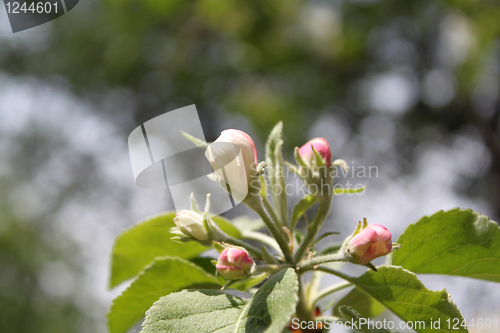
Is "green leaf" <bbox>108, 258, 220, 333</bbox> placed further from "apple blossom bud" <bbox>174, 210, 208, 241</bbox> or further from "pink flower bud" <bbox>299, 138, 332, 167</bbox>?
"pink flower bud" <bbox>299, 138, 332, 167</bbox>

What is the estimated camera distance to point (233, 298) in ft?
1.80

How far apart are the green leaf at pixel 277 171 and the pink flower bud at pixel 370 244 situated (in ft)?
0.74

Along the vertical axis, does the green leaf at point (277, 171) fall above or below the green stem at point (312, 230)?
above

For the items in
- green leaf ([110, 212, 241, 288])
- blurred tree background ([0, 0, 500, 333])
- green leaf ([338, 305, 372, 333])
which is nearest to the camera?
green leaf ([338, 305, 372, 333])

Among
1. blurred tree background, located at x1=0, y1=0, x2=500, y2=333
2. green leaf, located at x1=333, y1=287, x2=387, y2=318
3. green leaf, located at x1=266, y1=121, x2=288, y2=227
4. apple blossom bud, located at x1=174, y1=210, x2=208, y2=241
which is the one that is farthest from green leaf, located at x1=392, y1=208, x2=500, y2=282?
blurred tree background, located at x1=0, y1=0, x2=500, y2=333

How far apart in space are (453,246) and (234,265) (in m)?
0.43

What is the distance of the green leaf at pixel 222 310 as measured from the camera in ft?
1.52

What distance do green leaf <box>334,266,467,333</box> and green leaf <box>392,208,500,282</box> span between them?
0.13 meters

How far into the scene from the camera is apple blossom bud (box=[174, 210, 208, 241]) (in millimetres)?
611

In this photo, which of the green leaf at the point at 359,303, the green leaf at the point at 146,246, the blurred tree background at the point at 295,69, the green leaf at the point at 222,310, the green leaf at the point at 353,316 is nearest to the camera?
the green leaf at the point at 222,310

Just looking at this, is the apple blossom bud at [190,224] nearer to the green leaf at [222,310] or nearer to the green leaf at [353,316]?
the green leaf at [222,310]

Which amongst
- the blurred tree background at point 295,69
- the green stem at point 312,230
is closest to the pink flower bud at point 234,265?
the green stem at point 312,230

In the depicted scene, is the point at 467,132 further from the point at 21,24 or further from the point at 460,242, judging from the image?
the point at 21,24

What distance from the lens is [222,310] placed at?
0.53m
